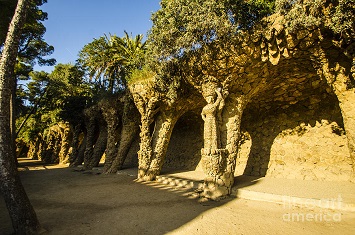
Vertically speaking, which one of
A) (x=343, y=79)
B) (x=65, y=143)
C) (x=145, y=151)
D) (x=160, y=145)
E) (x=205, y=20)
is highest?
(x=205, y=20)

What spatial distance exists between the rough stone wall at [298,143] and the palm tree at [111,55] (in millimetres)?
12708

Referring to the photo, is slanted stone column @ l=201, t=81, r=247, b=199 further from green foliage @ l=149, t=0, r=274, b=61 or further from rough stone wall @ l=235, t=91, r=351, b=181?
rough stone wall @ l=235, t=91, r=351, b=181

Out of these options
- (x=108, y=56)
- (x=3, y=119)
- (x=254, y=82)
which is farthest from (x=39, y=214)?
(x=108, y=56)

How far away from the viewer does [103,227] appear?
15.9ft

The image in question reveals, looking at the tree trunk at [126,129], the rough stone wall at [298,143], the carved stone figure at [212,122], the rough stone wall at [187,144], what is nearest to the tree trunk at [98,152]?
the tree trunk at [126,129]

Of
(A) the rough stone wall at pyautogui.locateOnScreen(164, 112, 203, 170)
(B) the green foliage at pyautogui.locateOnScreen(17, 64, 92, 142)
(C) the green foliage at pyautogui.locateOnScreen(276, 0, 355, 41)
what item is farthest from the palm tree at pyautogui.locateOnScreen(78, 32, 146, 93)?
(C) the green foliage at pyautogui.locateOnScreen(276, 0, 355, 41)

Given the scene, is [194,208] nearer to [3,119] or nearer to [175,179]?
[175,179]

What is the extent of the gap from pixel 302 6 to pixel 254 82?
2.93m

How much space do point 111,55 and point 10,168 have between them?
1715 cm

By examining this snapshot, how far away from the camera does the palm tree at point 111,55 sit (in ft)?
61.1

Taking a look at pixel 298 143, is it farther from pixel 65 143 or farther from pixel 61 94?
pixel 65 143

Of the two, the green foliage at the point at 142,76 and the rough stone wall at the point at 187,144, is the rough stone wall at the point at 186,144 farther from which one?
the green foliage at the point at 142,76

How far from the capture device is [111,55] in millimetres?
19484

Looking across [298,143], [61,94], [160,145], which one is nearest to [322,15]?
[298,143]
